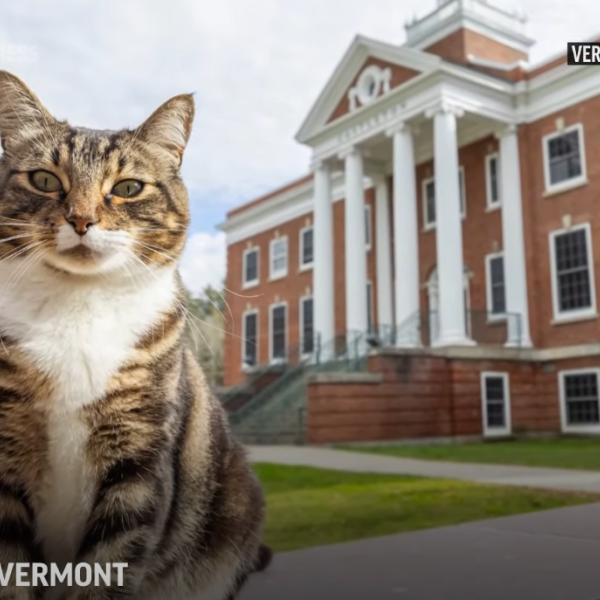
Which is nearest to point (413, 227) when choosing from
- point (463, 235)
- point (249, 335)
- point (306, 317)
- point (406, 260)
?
point (406, 260)

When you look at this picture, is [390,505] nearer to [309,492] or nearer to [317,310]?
[309,492]

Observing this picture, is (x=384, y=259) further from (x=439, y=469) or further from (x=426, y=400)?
(x=439, y=469)

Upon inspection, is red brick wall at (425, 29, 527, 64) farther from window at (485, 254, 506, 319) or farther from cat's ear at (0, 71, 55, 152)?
cat's ear at (0, 71, 55, 152)

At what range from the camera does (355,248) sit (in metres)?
18.7

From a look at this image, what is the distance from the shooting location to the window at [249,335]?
26.4m

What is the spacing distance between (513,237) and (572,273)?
65.6 inches

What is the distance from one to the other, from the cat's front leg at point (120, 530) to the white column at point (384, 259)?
1860 cm

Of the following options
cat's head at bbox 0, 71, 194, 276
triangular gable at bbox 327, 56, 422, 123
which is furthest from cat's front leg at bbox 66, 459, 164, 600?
triangular gable at bbox 327, 56, 422, 123

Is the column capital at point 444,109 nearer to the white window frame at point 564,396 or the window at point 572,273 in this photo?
the window at point 572,273

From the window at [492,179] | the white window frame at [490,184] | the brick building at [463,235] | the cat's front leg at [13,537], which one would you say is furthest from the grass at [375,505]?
the window at [492,179]

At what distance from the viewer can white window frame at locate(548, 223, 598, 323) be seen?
16.2 metres

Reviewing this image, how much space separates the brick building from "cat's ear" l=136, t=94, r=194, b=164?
459 inches

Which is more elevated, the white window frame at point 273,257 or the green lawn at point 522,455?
the white window frame at point 273,257

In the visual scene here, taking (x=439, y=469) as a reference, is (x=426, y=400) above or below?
above
